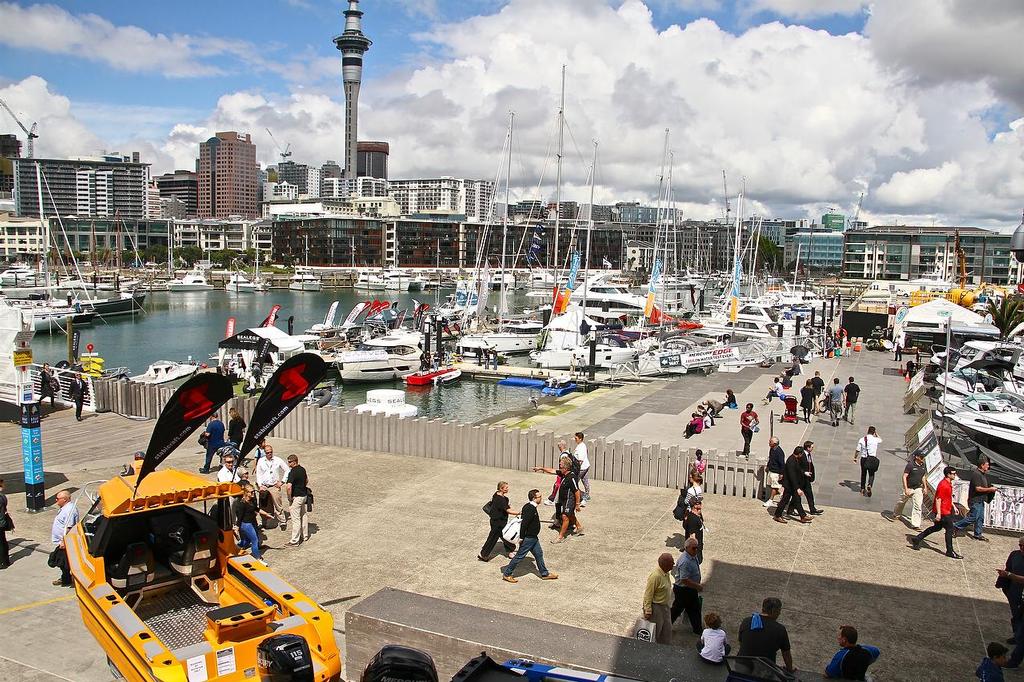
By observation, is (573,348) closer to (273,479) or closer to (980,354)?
(980,354)

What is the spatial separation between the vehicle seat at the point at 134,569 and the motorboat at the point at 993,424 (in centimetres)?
1542

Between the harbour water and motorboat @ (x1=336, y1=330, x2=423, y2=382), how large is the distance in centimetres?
58

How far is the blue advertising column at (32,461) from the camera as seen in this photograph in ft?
47.2

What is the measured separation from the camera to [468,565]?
12.0 metres

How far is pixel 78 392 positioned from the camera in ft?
77.1

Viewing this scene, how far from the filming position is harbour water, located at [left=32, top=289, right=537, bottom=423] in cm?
3919

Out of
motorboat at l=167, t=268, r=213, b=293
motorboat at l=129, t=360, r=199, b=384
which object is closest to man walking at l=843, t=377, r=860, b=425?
motorboat at l=129, t=360, r=199, b=384

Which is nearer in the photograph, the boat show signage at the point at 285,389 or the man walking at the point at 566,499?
the boat show signage at the point at 285,389

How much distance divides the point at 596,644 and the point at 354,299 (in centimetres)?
12923

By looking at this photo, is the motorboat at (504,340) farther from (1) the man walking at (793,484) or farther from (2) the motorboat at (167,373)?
(1) the man walking at (793,484)

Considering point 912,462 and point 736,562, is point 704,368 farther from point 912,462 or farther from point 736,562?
point 736,562

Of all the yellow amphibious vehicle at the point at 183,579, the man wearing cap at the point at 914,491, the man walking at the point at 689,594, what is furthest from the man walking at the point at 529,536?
the man wearing cap at the point at 914,491

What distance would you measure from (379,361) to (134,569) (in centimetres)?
3504

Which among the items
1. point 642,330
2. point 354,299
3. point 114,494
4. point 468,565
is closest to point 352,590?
point 468,565
